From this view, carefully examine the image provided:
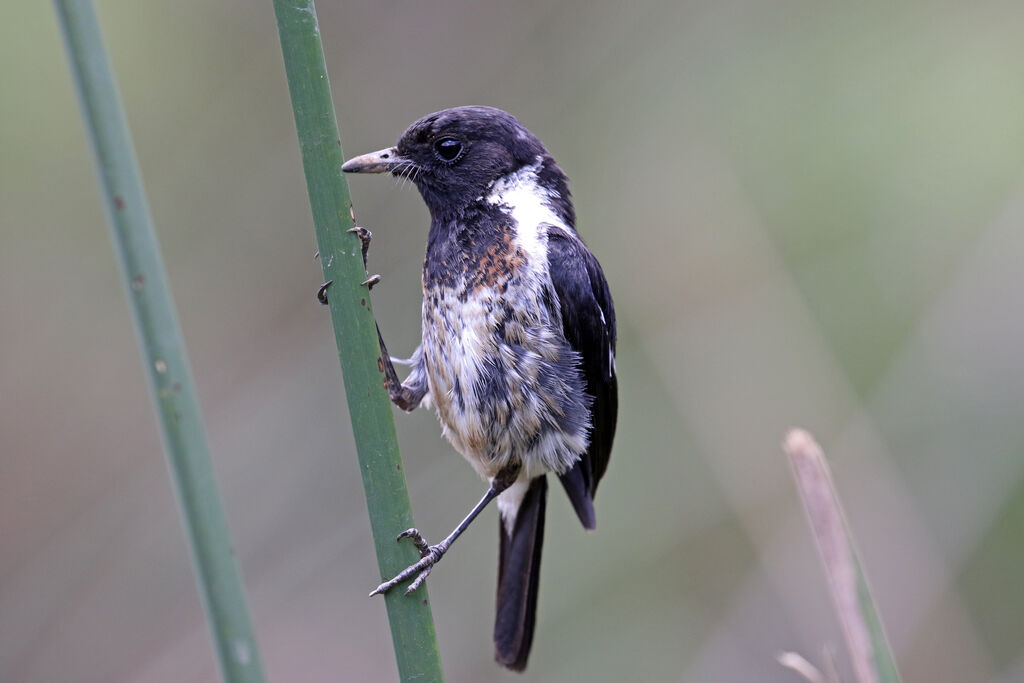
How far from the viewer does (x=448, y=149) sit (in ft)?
8.89

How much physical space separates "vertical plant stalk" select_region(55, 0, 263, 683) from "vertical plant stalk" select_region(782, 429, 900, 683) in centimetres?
75

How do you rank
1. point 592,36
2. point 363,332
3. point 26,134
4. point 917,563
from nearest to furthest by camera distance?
point 363,332, point 917,563, point 26,134, point 592,36

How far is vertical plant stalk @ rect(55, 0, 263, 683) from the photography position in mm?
1278

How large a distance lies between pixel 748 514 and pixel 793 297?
0.79 m

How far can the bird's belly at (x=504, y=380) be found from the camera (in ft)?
8.31

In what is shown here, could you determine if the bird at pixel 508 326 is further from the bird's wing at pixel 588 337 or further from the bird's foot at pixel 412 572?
the bird's foot at pixel 412 572

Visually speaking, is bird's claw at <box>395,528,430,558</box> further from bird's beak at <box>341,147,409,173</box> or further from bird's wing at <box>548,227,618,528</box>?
bird's beak at <box>341,147,409,173</box>

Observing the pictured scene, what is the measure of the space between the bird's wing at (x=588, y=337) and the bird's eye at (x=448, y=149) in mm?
338

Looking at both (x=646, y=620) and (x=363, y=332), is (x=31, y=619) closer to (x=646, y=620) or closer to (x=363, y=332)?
(x=646, y=620)

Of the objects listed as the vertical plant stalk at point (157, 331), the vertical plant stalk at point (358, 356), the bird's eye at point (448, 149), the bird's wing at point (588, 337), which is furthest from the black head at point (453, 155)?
the vertical plant stalk at point (157, 331)

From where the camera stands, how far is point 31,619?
11.5 ft

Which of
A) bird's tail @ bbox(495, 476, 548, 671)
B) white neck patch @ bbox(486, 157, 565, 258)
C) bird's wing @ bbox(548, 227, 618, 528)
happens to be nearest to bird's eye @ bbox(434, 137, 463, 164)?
white neck patch @ bbox(486, 157, 565, 258)

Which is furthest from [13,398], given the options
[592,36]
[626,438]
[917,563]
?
[917,563]

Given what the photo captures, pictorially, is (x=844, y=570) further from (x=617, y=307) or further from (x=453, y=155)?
(x=617, y=307)
